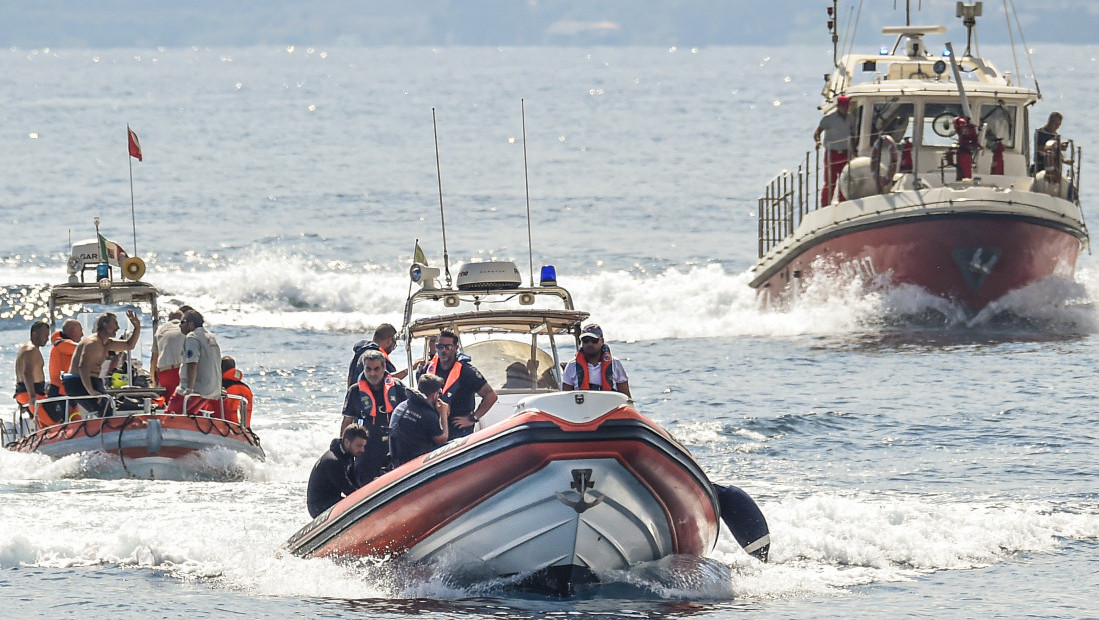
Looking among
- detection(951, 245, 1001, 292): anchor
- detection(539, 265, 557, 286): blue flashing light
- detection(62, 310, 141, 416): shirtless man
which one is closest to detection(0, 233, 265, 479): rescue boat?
detection(62, 310, 141, 416): shirtless man

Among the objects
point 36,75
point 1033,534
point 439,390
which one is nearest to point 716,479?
point 1033,534

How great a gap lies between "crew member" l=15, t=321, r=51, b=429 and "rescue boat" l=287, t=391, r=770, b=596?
224 inches

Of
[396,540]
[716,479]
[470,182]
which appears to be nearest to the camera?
[396,540]

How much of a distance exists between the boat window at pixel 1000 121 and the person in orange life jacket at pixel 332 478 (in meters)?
14.8

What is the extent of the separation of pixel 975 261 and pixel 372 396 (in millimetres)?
12703

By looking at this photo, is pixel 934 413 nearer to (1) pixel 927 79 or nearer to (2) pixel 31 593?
(1) pixel 927 79

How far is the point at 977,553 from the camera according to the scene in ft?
41.6

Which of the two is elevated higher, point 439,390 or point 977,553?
point 439,390

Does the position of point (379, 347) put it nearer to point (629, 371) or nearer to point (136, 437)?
point (136, 437)

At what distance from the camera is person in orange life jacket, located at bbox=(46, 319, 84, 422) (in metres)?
16.3

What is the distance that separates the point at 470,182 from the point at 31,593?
37.2 meters

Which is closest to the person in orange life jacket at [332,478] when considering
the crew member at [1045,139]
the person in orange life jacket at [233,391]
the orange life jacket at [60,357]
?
the person in orange life jacket at [233,391]

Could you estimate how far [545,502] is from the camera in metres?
10.7

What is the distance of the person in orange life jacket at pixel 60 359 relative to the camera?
16312 millimetres
